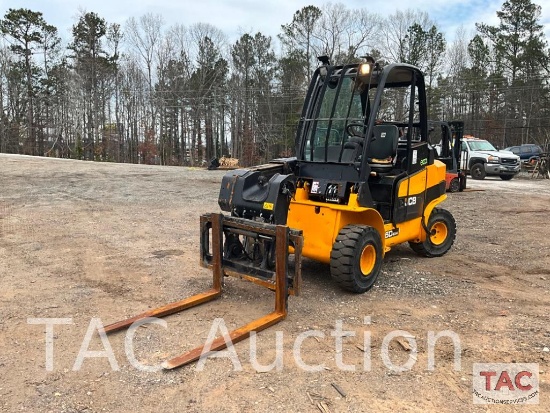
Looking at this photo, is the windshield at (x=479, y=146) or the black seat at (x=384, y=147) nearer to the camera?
the black seat at (x=384, y=147)

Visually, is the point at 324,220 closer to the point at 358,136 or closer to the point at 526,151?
the point at 358,136

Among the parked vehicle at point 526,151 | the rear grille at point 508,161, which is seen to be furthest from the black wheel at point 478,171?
the parked vehicle at point 526,151

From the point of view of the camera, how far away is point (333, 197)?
5.35 m

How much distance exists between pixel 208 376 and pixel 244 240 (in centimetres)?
188

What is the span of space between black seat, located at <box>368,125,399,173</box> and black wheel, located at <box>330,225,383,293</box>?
101 centimetres

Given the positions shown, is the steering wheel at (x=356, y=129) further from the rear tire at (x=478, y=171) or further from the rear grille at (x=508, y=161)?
the rear grille at (x=508, y=161)

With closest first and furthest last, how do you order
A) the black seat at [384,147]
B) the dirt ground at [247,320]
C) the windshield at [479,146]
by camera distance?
the dirt ground at [247,320]
the black seat at [384,147]
the windshield at [479,146]

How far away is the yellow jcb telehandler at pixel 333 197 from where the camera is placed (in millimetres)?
4762

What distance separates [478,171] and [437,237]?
592 inches

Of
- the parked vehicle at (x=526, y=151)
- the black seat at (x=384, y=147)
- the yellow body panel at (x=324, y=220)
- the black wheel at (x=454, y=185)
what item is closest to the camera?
the yellow body panel at (x=324, y=220)

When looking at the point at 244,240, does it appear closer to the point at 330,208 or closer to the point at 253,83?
the point at 330,208

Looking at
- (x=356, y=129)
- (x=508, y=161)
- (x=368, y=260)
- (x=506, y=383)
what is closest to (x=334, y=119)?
(x=356, y=129)

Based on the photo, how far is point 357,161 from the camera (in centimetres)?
538

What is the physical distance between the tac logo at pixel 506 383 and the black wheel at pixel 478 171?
1827 cm
